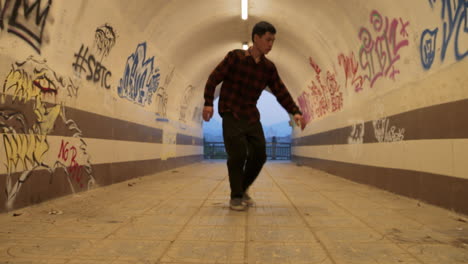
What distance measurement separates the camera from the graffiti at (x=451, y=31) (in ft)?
13.4

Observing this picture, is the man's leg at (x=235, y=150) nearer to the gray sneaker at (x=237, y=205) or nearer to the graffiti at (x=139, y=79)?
the gray sneaker at (x=237, y=205)

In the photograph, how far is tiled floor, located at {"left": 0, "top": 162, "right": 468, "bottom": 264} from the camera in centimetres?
260

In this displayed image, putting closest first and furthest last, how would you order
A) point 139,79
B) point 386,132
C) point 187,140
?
1. point 386,132
2. point 139,79
3. point 187,140

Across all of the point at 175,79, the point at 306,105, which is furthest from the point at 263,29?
the point at 306,105

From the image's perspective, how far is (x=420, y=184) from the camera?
5.08 meters

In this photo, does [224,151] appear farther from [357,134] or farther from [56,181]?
[56,181]

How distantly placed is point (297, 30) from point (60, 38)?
21.3 feet

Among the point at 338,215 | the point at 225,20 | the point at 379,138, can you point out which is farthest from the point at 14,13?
the point at 225,20

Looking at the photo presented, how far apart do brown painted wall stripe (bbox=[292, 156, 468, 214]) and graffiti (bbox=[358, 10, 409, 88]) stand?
1.60 meters

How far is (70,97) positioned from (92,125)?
0.82 metres

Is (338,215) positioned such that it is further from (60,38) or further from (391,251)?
(60,38)

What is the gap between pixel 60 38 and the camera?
5172mm

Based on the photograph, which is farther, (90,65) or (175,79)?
(175,79)

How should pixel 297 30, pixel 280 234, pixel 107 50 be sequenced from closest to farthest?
1. pixel 280 234
2. pixel 107 50
3. pixel 297 30
